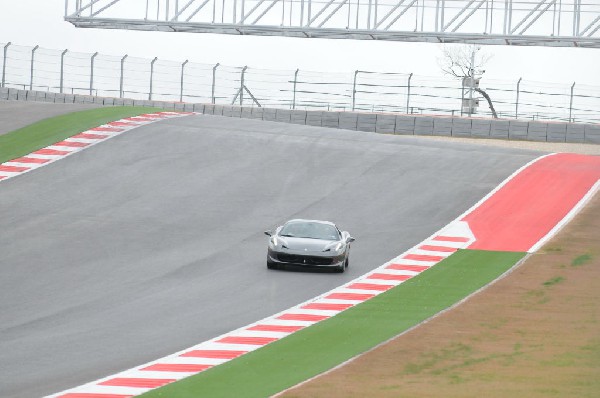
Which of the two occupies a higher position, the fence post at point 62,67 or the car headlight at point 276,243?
the fence post at point 62,67

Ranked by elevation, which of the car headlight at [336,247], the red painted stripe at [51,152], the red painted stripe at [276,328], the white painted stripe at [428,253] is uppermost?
the red painted stripe at [51,152]

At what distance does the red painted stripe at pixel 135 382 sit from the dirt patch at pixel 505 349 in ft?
5.87

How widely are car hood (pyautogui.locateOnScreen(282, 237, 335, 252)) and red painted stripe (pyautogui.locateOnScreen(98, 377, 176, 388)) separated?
9.57 meters

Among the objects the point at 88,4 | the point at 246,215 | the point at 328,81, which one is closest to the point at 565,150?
the point at 328,81

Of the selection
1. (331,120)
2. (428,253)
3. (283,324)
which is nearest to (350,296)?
(283,324)

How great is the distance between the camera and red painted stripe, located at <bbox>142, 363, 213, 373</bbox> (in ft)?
60.5

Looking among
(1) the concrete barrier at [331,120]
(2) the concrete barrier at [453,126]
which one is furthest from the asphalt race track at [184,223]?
(1) the concrete barrier at [331,120]

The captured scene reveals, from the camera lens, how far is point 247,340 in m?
20.8

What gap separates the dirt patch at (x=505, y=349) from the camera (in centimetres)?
1722

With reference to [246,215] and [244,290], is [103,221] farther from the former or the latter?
[244,290]

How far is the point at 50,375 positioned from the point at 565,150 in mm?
36414

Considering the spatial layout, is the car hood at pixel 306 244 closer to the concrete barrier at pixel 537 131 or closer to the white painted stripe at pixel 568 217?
the white painted stripe at pixel 568 217

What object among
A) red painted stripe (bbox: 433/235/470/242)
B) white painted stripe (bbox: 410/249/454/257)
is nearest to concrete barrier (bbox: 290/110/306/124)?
red painted stripe (bbox: 433/235/470/242)

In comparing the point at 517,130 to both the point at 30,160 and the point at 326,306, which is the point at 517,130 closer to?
the point at 30,160
